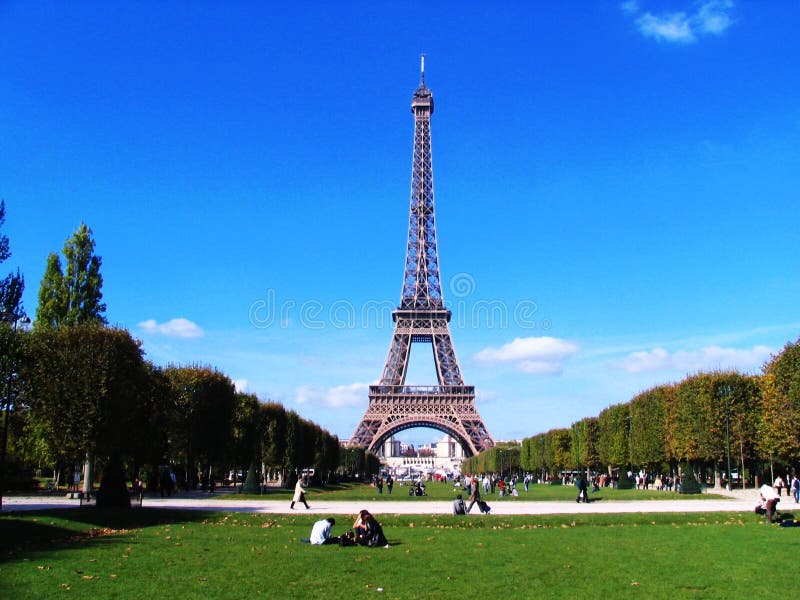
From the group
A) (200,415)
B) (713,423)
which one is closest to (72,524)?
(200,415)

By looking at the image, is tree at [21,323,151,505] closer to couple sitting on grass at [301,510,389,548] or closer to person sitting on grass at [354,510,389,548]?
couple sitting on grass at [301,510,389,548]

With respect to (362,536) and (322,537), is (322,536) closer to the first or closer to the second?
(322,537)

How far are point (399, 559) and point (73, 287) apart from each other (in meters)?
38.5

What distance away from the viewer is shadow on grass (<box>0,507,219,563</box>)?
1928 centimetres

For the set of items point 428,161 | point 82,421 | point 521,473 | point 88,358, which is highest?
point 428,161

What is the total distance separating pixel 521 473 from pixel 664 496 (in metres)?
70.8

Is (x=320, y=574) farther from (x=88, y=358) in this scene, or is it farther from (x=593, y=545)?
(x=88, y=358)

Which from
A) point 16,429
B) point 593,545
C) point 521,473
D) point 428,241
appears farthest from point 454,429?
point 593,545

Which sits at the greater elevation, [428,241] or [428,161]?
[428,161]

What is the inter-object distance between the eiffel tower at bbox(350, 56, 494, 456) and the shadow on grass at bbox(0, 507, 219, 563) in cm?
7072

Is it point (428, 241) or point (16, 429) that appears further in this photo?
point (428, 241)

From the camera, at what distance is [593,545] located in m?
19.1

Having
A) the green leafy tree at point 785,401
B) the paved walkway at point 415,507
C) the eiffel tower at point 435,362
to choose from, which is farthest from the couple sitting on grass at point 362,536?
the eiffel tower at point 435,362

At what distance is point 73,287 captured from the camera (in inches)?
1905
